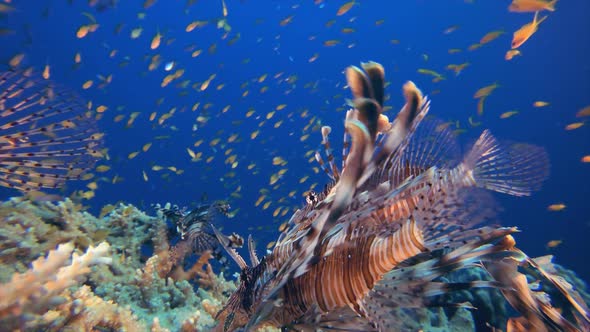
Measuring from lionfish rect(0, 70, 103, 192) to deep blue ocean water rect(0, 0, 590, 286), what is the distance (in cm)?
2240

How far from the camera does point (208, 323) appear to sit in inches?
87.0

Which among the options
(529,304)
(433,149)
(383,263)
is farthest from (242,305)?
(433,149)

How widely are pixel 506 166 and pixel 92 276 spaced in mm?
4359

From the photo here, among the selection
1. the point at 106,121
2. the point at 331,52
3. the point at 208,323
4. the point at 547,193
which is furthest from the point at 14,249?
the point at 331,52

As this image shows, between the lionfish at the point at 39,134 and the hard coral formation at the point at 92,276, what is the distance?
1.11 feet

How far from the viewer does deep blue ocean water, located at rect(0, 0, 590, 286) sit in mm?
30828

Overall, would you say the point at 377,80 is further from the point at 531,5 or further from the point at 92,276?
the point at 531,5

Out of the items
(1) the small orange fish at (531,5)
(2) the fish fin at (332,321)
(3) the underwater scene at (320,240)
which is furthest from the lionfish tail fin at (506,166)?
(2) the fish fin at (332,321)

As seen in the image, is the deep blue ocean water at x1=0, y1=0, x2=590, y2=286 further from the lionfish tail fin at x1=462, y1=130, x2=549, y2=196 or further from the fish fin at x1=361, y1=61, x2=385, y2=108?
the fish fin at x1=361, y1=61, x2=385, y2=108

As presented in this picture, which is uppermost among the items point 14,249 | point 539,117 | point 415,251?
point 14,249

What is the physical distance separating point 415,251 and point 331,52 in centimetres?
5191

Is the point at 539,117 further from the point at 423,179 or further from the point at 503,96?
the point at 423,179

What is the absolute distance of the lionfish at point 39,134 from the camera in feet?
8.38

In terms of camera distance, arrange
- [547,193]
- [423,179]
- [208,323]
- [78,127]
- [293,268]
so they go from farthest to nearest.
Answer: [547,193]
[78,127]
[208,323]
[293,268]
[423,179]
